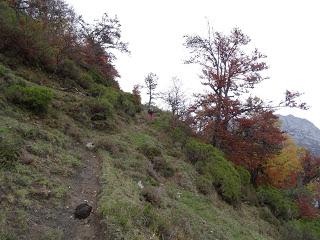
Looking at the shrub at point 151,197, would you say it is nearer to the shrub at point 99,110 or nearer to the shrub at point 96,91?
the shrub at point 99,110

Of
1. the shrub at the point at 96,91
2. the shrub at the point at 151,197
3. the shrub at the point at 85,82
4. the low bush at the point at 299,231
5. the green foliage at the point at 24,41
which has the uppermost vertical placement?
the green foliage at the point at 24,41

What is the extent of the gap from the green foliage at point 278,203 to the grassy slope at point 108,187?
187cm

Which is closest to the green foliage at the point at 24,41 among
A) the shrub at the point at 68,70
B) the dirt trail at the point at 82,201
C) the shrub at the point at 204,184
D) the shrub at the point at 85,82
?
the shrub at the point at 68,70

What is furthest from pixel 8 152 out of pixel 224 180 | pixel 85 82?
pixel 85 82

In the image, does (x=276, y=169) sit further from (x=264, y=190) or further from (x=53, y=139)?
(x=53, y=139)

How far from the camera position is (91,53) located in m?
26.8

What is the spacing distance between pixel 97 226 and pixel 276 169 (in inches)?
823

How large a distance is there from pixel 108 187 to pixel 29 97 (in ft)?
16.5

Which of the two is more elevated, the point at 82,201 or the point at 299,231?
the point at 82,201

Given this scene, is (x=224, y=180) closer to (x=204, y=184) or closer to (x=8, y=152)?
(x=204, y=184)

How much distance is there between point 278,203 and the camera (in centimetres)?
1772

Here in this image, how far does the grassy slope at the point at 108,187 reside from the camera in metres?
7.15

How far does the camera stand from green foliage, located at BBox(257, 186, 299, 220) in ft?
56.8

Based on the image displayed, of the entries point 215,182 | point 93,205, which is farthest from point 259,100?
point 93,205
